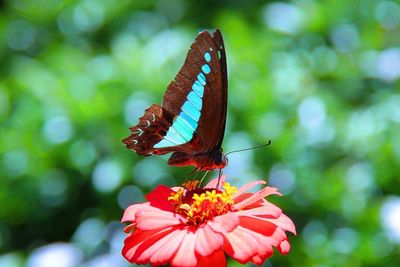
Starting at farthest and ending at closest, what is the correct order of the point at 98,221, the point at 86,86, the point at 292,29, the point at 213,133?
1. the point at 292,29
2. the point at 86,86
3. the point at 98,221
4. the point at 213,133

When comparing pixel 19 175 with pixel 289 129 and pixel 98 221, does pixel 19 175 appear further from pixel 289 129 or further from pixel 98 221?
pixel 289 129

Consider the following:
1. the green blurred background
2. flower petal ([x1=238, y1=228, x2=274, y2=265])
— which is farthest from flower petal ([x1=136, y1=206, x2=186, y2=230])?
the green blurred background

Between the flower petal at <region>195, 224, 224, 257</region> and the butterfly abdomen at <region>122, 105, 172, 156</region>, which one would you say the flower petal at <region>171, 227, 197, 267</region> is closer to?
the flower petal at <region>195, 224, 224, 257</region>

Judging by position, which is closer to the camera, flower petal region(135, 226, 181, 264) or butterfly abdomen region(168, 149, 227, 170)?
flower petal region(135, 226, 181, 264)

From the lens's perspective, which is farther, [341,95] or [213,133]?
[341,95]

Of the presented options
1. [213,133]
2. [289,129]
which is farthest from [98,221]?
[213,133]

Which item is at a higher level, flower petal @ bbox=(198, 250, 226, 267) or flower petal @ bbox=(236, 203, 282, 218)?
flower petal @ bbox=(236, 203, 282, 218)

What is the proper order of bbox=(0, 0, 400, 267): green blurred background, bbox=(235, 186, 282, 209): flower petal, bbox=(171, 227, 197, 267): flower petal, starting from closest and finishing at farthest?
bbox=(171, 227, 197, 267): flower petal, bbox=(235, 186, 282, 209): flower petal, bbox=(0, 0, 400, 267): green blurred background

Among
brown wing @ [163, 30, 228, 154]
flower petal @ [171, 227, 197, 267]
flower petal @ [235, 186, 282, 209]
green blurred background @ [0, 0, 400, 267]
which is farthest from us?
green blurred background @ [0, 0, 400, 267]
